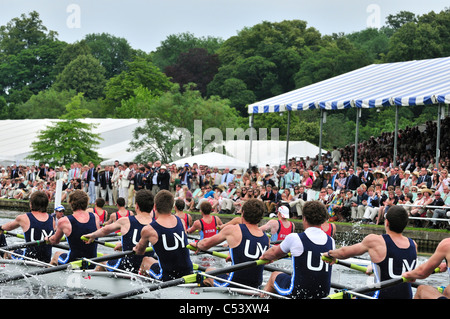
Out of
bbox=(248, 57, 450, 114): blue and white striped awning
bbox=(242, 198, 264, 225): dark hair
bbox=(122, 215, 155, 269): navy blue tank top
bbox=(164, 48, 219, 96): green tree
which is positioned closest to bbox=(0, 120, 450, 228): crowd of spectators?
bbox=(248, 57, 450, 114): blue and white striped awning

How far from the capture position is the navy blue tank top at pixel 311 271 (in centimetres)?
737

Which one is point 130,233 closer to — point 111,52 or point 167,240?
point 167,240

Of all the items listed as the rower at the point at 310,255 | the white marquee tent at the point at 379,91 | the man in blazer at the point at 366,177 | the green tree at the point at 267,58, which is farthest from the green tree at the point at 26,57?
the rower at the point at 310,255

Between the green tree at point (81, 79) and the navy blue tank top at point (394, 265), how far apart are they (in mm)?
71601

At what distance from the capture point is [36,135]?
43625mm

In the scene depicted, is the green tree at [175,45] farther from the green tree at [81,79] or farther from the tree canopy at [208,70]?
the green tree at [81,79]

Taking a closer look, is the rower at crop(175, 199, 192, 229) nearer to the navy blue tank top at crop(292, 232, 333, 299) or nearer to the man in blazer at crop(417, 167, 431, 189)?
the navy blue tank top at crop(292, 232, 333, 299)

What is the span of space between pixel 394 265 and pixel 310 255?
882 millimetres

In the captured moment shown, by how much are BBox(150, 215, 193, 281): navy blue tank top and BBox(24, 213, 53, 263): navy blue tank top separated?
2.56 metres

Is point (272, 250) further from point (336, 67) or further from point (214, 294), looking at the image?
point (336, 67)

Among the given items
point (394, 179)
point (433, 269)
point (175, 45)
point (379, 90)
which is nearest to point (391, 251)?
point (433, 269)

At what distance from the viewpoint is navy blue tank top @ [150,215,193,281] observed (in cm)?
838

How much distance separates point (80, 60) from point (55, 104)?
11408 mm

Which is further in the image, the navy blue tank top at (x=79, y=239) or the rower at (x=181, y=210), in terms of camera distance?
the rower at (x=181, y=210)
